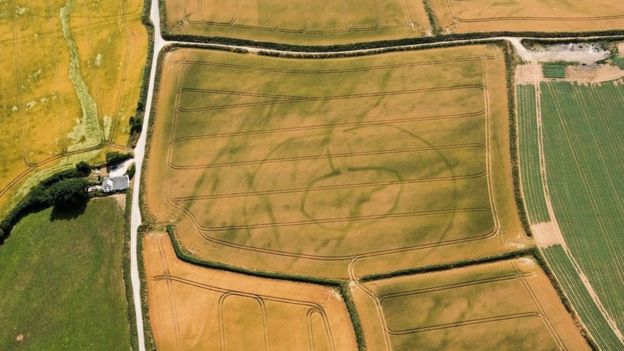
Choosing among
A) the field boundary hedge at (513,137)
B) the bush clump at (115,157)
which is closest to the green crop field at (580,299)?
the field boundary hedge at (513,137)

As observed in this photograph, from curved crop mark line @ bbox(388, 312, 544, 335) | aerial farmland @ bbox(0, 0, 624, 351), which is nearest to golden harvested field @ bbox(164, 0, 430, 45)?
aerial farmland @ bbox(0, 0, 624, 351)

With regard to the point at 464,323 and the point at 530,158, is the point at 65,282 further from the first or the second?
the point at 530,158

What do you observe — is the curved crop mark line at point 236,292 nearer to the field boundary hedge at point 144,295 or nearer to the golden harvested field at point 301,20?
the field boundary hedge at point 144,295

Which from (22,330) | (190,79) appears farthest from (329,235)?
(22,330)

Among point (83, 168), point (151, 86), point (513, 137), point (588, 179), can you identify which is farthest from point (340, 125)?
point (83, 168)

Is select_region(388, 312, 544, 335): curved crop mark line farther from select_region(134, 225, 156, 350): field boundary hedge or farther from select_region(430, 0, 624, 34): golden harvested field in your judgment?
select_region(430, 0, 624, 34): golden harvested field

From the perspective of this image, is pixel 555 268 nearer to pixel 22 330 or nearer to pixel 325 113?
pixel 325 113
